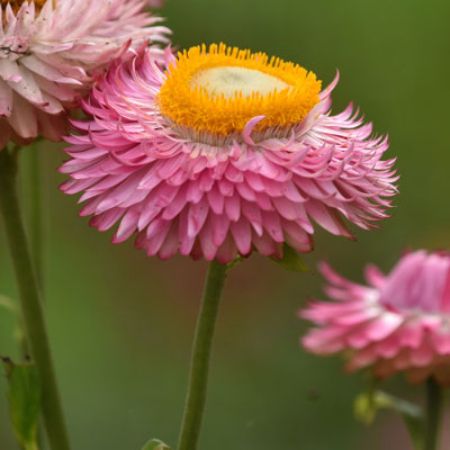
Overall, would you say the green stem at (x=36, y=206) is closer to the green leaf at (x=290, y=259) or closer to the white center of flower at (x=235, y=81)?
the white center of flower at (x=235, y=81)

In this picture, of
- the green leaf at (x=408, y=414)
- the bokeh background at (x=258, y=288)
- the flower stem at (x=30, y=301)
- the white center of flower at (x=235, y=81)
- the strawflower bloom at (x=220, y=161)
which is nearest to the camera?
the strawflower bloom at (x=220, y=161)

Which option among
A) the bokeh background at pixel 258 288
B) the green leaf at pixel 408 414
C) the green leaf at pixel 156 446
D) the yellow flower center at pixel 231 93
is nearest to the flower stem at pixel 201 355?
the green leaf at pixel 156 446

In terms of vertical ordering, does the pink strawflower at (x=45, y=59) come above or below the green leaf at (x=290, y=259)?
above

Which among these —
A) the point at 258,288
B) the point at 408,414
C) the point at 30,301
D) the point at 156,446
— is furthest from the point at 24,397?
the point at 258,288

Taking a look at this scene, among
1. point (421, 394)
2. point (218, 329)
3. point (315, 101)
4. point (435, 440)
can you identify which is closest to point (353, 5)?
point (218, 329)

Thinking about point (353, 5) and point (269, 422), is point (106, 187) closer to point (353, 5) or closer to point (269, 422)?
point (269, 422)

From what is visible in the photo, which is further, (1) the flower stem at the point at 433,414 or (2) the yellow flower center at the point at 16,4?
(1) the flower stem at the point at 433,414

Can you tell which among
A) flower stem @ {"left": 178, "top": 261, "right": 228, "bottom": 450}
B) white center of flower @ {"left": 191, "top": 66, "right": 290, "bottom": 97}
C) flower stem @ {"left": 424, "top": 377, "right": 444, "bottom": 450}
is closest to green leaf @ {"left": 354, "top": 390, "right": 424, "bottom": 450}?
flower stem @ {"left": 424, "top": 377, "right": 444, "bottom": 450}
